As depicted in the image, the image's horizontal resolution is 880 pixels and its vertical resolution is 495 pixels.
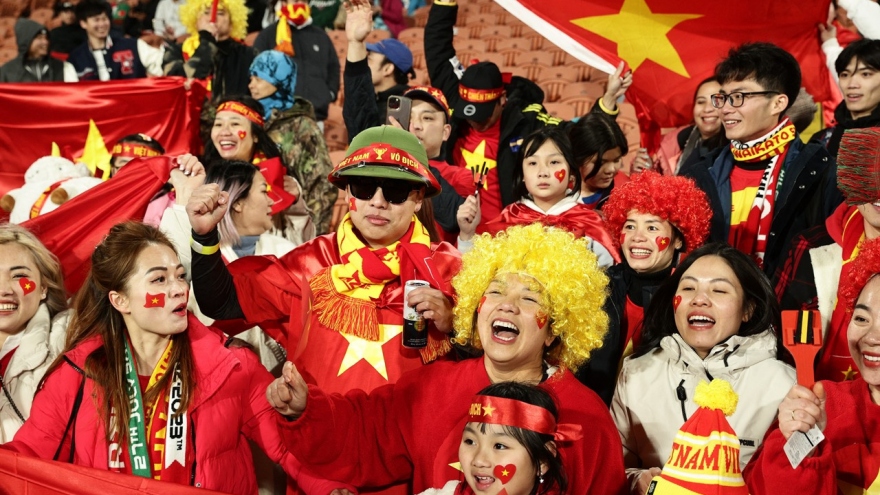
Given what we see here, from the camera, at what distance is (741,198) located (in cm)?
498

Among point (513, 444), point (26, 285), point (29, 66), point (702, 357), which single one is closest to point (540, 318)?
point (513, 444)

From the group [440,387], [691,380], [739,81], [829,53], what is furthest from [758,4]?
[440,387]

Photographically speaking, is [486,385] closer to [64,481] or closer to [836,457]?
[836,457]

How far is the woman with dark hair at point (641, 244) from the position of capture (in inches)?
170

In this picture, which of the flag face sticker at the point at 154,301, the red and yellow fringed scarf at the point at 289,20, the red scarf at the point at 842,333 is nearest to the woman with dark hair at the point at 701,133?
the red scarf at the point at 842,333

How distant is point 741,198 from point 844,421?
5.73 feet

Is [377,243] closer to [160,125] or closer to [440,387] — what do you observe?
[440,387]

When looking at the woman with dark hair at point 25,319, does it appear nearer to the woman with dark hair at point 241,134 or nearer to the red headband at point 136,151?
the woman with dark hair at point 241,134

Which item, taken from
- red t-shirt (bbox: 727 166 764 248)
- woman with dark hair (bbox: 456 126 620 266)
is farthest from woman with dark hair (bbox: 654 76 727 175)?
woman with dark hair (bbox: 456 126 620 266)

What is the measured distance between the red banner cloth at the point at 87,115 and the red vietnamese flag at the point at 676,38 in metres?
2.65

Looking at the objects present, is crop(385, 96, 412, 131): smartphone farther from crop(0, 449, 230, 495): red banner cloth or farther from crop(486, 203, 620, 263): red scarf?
crop(0, 449, 230, 495): red banner cloth

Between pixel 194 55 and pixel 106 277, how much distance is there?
4440mm

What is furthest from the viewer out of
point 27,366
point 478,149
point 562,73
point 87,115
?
point 562,73

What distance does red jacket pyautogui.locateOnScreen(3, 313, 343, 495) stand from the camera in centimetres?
369
